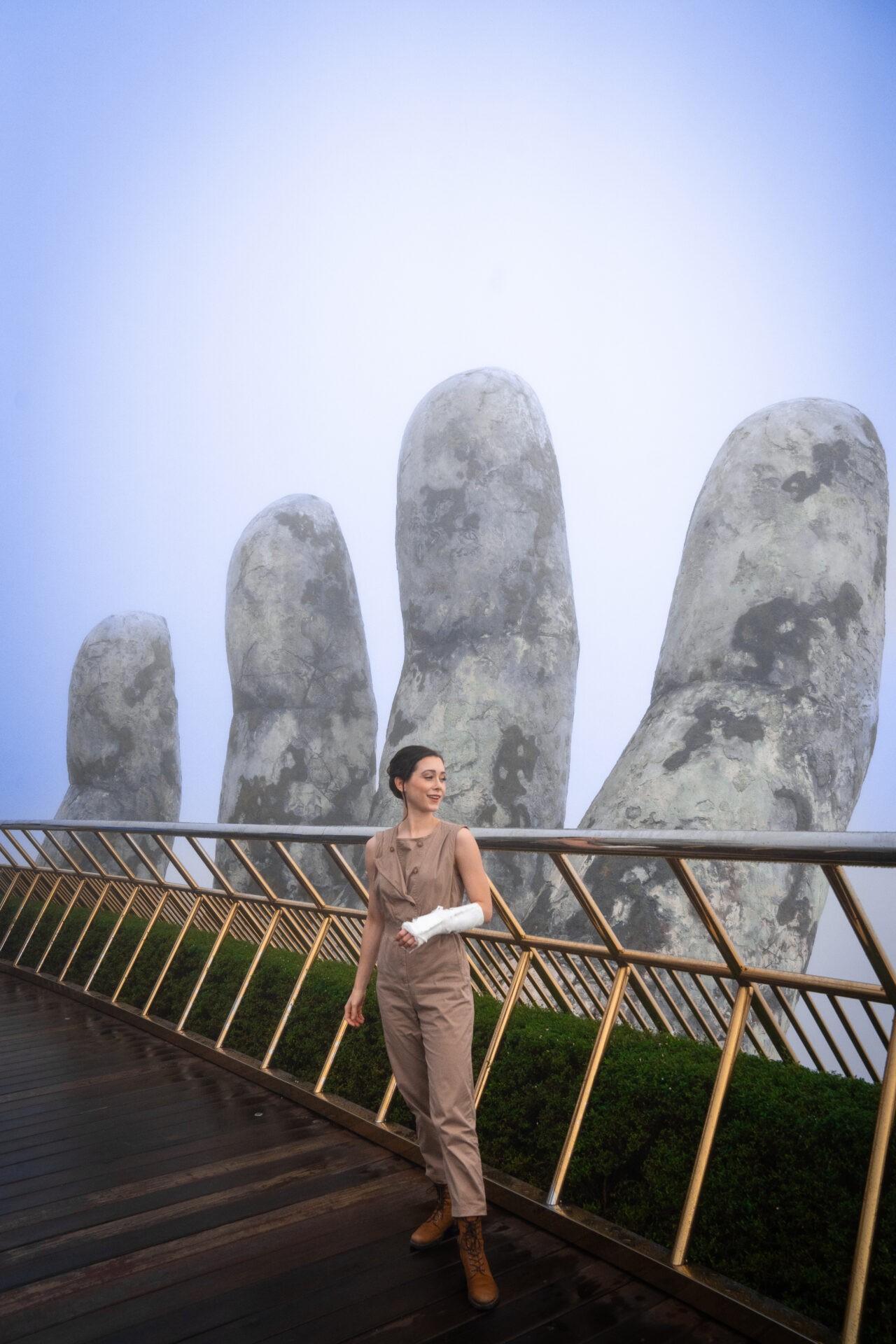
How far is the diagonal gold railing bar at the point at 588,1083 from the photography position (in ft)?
11.7

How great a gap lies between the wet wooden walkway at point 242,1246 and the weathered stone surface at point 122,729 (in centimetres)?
1331

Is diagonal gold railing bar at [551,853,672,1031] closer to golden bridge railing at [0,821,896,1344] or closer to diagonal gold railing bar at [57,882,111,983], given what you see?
golden bridge railing at [0,821,896,1344]

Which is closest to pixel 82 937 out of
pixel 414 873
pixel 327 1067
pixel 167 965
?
pixel 167 965

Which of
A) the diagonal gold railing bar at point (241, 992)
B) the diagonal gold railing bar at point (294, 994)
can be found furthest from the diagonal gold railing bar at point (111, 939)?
the diagonal gold railing bar at point (294, 994)

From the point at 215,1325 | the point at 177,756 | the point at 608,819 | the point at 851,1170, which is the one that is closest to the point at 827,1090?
the point at 851,1170

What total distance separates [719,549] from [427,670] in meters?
3.83

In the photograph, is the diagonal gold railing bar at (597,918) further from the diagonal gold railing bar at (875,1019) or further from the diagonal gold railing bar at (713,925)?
the diagonal gold railing bar at (875,1019)

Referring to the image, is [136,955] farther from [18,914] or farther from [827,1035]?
[827,1035]

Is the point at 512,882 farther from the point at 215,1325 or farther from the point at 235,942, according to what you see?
the point at 215,1325

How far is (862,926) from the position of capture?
2854 mm

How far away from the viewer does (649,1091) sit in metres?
3.55

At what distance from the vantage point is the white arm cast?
305 centimetres

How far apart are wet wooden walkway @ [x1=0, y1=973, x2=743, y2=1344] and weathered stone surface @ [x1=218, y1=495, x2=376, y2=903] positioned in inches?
368

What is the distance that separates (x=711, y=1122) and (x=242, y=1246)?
154cm
